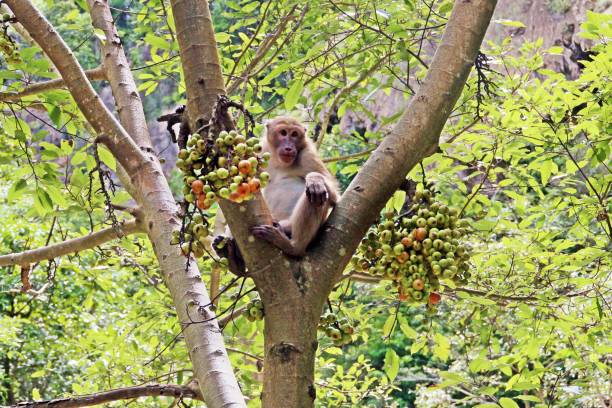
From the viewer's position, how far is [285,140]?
13.6ft

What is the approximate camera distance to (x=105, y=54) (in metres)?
3.55

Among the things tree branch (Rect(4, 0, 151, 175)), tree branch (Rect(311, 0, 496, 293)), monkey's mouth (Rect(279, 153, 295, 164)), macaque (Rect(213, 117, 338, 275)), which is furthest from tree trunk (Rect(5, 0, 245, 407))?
monkey's mouth (Rect(279, 153, 295, 164))

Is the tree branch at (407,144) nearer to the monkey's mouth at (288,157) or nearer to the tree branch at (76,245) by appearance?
the tree branch at (76,245)

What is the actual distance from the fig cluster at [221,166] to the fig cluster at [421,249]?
48 centimetres

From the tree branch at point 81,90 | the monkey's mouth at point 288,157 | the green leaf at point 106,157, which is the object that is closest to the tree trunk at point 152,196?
the tree branch at point 81,90

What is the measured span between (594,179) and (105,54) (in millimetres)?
2512

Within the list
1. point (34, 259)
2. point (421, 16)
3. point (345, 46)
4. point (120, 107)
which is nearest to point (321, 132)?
point (345, 46)

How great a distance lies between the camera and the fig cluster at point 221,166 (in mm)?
1931

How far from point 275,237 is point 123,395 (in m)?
1.11

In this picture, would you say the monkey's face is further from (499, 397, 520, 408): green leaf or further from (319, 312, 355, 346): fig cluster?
(319, 312, 355, 346): fig cluster

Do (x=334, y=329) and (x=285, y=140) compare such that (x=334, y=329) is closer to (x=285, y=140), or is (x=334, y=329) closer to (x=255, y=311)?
(x=255, y=311)

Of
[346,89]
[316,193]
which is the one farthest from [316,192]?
[346,89]

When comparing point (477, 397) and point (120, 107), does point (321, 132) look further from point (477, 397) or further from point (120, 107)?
point (477, 397)

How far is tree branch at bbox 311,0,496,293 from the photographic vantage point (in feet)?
7.11
